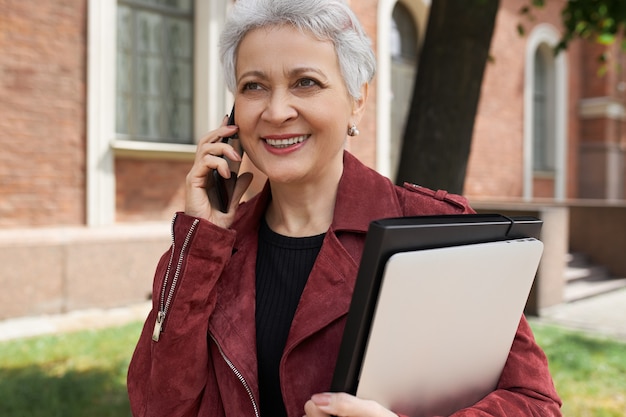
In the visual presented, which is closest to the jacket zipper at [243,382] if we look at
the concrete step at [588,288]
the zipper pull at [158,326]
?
the zipper pull at [158,326]

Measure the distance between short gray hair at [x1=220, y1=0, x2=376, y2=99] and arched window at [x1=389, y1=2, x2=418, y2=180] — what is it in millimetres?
10780

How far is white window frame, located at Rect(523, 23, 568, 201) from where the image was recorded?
14.7 meters

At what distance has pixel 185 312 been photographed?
1.47 m

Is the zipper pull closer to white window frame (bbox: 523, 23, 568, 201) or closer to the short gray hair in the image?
the short gray hair

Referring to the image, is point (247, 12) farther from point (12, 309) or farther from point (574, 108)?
point (574, 108)

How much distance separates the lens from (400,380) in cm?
117

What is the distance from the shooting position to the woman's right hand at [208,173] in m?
1.58

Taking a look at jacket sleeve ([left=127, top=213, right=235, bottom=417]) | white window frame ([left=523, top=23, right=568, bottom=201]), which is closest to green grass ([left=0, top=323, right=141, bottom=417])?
jacket sleeve ([left=127, top=213, right=235, bottom=417])

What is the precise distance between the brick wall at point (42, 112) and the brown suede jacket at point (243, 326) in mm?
5951

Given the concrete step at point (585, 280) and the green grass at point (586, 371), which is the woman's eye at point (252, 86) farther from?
the concrete step at point (585, 280)

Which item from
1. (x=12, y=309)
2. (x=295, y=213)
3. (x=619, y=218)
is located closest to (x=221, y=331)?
(x=295, y=213)

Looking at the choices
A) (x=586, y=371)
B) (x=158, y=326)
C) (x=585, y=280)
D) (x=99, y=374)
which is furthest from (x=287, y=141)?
(x=585, y=280)

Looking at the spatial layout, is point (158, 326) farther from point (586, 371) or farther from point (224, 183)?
point (586, 371)

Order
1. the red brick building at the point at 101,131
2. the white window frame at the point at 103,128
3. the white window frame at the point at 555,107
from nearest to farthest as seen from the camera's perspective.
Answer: the red brick building at the point at 101,131
the white window frame at the point at 103,128
the white window frame at the point at 555,107
